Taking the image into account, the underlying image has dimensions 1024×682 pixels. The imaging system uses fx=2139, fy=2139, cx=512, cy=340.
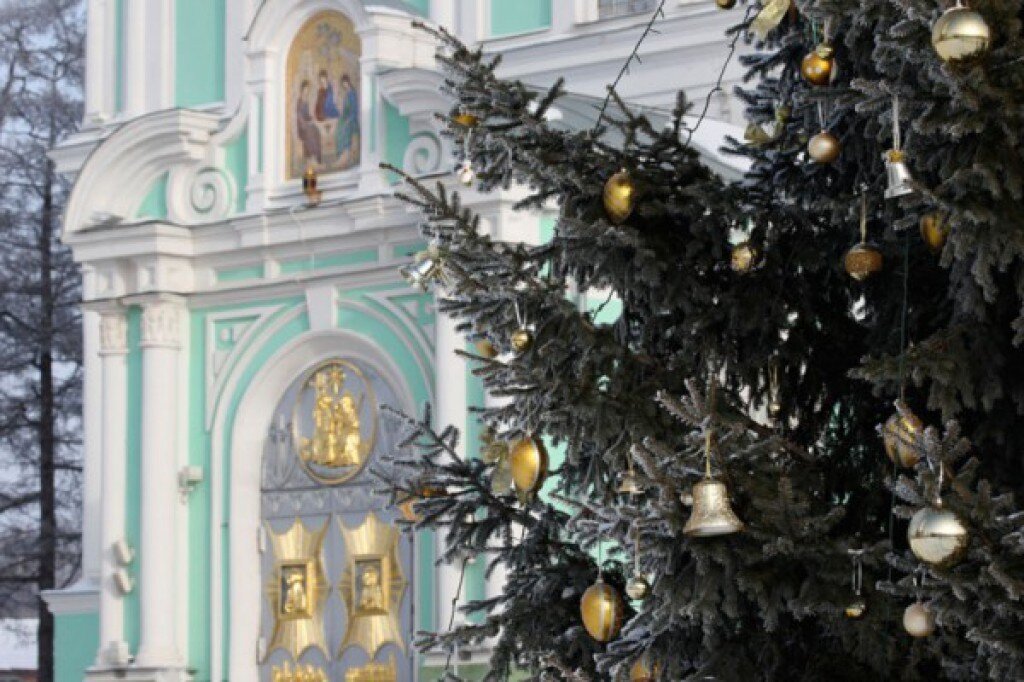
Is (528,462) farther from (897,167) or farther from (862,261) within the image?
(897,167)

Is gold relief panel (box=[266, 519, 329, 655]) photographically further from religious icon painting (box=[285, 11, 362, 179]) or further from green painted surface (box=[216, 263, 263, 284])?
religious icon painting (box=[285, 11, 362, 179])

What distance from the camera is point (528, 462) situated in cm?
456

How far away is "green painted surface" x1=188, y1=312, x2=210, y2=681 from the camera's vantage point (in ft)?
47.5

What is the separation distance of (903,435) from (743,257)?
827 mm

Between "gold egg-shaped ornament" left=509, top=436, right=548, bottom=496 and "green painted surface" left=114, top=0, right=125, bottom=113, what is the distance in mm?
12465

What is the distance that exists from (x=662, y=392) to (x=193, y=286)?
1107cm

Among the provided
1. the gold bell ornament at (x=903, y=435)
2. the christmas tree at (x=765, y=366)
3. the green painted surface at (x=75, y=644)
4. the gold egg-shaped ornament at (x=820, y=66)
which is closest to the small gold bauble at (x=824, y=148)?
the christmas tree at (x=765, y=366)

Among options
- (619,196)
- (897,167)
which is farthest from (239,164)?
(897,167)

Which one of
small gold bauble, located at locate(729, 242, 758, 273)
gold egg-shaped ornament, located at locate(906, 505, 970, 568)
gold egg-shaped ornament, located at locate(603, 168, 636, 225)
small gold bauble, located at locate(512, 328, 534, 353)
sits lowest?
gold egg-shaped ornament, located at locate(906, 505, 970, 568)

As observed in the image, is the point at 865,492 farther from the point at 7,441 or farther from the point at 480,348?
the point at 7,441

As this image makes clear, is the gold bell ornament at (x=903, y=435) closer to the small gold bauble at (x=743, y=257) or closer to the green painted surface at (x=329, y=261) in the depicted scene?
the small gold bauble at (x=743, y=257)

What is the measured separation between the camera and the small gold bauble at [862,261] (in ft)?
14.4

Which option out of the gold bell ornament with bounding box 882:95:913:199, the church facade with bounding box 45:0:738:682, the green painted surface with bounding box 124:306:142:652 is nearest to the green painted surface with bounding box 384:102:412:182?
the church facade with bounding box 45:0:738:682

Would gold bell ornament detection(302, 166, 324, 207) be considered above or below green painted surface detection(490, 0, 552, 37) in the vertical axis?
below
